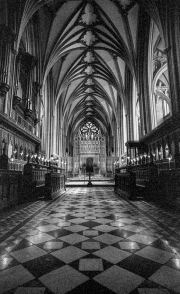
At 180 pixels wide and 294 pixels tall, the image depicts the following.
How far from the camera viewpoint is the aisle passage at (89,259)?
57.2 inches

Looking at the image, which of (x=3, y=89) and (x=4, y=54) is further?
(x=4, y=54)

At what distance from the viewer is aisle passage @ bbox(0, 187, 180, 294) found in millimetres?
1453

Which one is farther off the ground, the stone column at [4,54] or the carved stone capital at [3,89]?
the stone column at [4,54]

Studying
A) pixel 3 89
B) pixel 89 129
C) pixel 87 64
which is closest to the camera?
pixel 3 89

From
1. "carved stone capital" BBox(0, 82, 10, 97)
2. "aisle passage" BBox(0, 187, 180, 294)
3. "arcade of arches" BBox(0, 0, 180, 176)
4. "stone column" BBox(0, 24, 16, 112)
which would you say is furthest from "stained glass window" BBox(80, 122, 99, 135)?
"aisle passage" BBox(0, 187, 180, 294)

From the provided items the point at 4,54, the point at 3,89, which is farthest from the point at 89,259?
the point at 4,54

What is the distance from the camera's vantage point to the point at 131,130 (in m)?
17.5

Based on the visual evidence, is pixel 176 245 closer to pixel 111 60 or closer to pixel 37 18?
pixel 37 18

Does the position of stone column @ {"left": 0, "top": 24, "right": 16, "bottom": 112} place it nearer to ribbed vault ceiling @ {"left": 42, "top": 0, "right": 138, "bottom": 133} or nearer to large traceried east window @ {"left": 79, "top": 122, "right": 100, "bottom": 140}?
ribbed vault ceiling @ {"left": 42, "top": 0, "right": 138, "bottom": 133}

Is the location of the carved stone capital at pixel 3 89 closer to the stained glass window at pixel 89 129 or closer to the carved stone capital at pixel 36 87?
the carved stone capital at pixel 36 87

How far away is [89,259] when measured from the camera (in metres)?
1.92

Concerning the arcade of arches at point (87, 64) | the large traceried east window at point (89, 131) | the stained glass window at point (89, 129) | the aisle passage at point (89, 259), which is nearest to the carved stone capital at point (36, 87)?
the arcade of arches at point (87, 64)

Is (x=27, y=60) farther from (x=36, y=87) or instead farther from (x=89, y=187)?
(x=89, y=187)

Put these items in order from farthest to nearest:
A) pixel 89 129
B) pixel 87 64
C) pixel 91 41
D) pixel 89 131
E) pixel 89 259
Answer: pixel 89 129
pixel 89 131
pixel 87 64
pixel 91 41
pixel 89 259
